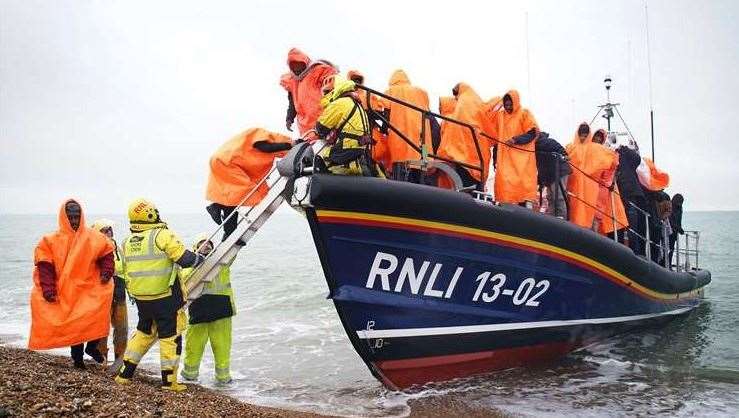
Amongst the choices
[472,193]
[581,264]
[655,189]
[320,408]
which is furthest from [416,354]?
[655,189]

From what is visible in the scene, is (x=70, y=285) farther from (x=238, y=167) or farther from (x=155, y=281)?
(x=238, y=167)

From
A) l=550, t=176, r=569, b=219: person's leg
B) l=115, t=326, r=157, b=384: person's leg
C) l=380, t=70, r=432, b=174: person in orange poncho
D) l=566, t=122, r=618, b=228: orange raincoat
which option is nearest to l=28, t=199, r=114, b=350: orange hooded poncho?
l=115, t=326, r=157, b=384: person's leg

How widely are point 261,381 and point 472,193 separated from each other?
286 centimetres

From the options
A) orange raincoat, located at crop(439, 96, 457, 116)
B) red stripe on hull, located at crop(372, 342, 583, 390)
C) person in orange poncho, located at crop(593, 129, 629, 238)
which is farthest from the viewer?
person in orange poncho, located at crop(593, 129, 629, 238)

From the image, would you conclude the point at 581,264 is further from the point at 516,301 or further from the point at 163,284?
the point at 163,284

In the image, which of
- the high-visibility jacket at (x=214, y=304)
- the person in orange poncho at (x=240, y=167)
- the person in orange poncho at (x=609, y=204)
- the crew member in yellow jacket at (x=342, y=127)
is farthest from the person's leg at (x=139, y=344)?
the person in orange poncho at (x=609, y=204)

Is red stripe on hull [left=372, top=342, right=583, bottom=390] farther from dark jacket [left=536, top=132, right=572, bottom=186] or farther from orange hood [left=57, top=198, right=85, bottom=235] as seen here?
orange hood [left=57, top=198, right=85, bottom=235]

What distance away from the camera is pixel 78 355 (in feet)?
15.7

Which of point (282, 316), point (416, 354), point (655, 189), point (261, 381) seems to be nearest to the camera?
point (416, 354)

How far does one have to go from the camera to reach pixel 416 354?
15.0ft

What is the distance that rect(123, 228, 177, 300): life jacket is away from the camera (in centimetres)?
421

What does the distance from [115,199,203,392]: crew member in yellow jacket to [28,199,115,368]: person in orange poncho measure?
0.47 meters

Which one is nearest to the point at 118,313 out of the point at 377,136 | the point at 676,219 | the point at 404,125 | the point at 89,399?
the point at 89,399

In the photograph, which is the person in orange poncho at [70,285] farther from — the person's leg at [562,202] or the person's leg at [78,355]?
the person's leg at [562,202]
